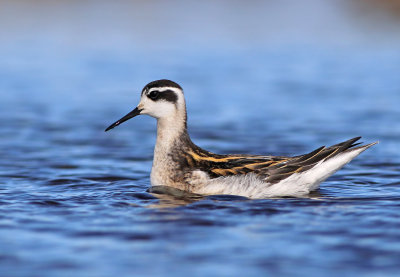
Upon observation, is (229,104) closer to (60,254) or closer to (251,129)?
(251,129)

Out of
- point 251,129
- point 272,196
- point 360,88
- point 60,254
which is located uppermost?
point 360,88

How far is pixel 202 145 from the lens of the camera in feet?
52.4

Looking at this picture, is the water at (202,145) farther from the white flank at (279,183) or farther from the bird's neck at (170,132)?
the bird's neck at (170,132)

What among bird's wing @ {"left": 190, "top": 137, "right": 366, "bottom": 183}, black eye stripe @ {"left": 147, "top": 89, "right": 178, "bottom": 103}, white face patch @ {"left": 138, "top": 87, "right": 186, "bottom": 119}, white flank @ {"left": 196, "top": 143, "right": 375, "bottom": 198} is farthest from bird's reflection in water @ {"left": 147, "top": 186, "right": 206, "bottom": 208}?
black eye stripe @ {"left": 147, "top": 89, "right": 178, "bottom": 103}

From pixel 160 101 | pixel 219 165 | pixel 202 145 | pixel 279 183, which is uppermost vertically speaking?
pixel 160 101

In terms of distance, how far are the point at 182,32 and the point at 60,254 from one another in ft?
84.5

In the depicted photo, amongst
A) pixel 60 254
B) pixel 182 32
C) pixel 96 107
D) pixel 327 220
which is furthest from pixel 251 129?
pixel 182 32

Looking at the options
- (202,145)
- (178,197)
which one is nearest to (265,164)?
(178,197)

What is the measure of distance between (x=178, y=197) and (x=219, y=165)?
2.53ft

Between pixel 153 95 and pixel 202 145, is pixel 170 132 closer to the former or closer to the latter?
pixel 153 95

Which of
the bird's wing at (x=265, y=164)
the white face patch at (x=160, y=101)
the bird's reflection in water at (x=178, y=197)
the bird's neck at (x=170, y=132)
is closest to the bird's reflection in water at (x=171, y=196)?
the bird's reflection in water at (x=178, y=197)

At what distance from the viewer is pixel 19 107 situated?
19828mm

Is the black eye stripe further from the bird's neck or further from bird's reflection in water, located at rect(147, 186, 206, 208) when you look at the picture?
bird's reflection in water, located at rect(147, 186, 206, 208)

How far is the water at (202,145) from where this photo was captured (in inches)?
318
